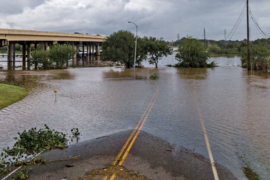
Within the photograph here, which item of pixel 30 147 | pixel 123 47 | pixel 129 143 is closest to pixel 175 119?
pixel 129 143

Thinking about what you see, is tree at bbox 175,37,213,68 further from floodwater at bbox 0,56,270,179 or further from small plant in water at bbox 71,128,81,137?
small plant in water at bbox 71,128,81,137

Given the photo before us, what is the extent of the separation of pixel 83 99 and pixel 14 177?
12.2 m

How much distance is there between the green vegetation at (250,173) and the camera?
22.1 ft

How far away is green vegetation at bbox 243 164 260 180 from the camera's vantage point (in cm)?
673

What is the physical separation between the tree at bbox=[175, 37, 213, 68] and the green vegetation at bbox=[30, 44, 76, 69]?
24.1 meters

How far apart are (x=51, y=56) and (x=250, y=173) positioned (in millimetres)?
52550

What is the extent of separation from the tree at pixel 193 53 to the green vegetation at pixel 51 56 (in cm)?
2414

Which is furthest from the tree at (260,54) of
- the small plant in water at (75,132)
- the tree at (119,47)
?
the small plant in water at (75,132)

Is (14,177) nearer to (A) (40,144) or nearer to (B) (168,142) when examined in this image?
(A) (40,144)

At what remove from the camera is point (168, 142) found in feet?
30.7

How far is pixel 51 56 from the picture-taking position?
181 feet

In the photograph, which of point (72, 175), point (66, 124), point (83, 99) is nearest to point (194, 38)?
point (83, 99)

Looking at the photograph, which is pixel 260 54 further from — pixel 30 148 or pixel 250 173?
pixel 30 148

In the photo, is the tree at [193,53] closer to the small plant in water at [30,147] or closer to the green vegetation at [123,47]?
the green vegetation at [123,47]
